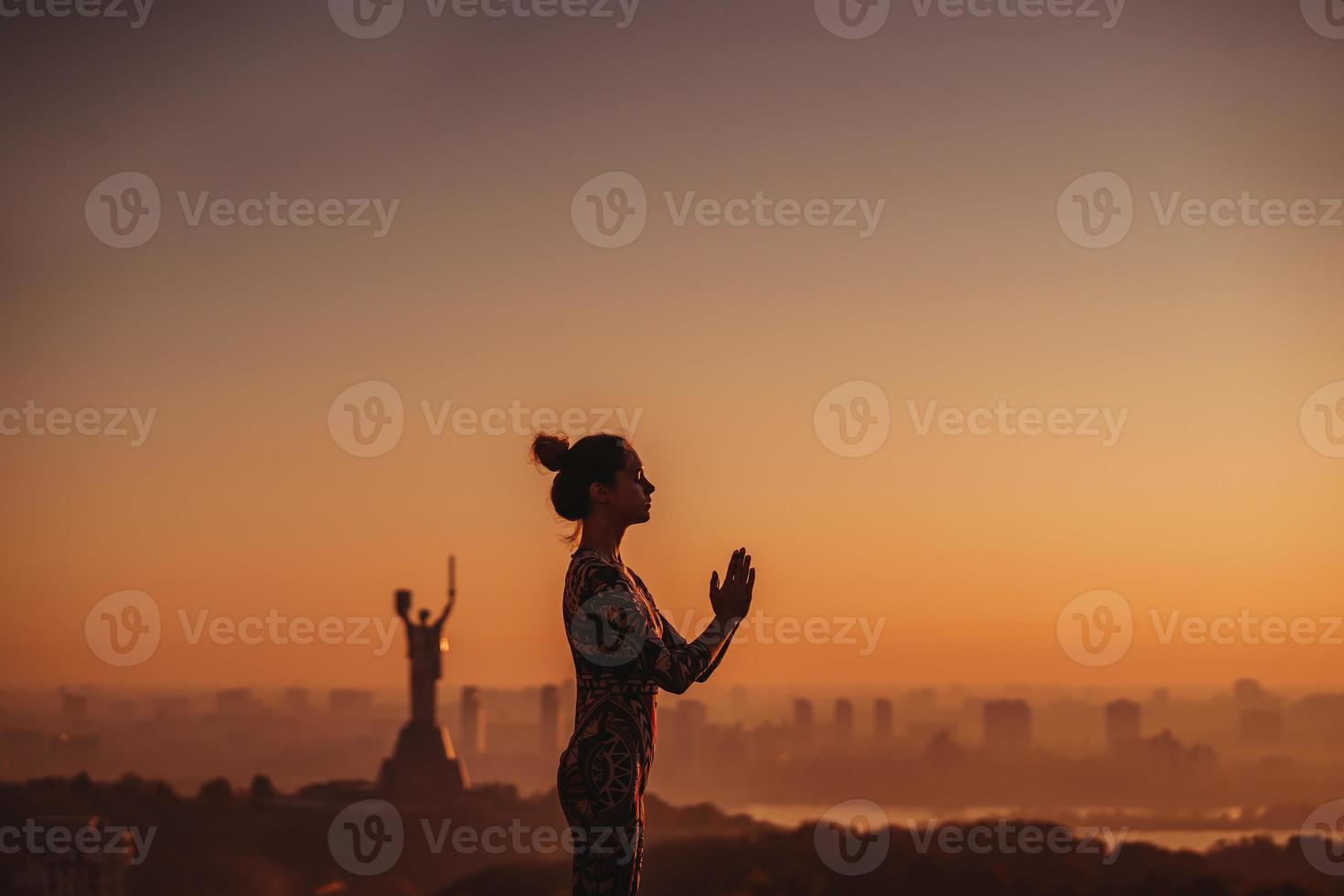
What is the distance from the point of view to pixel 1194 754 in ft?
47.2

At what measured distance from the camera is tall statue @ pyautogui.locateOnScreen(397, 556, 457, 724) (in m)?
18.3

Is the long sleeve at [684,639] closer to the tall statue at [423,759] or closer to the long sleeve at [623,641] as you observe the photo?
the long sleeve at [623,641]

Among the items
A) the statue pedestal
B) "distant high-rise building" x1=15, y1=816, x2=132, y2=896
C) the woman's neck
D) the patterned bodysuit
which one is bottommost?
"distant high-rise building" x1=15, y1=816, x2=132, y2=896

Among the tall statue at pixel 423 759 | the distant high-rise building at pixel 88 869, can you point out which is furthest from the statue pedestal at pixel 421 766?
the distant high-rise building at pixel 88 869

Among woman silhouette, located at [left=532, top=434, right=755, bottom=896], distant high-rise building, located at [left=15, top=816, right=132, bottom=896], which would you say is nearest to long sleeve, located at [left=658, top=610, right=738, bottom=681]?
woman silhouette, located at [left=532, top=434, right=755, bottom=896]

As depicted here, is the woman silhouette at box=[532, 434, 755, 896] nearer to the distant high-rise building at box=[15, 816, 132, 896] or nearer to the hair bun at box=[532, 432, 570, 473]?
the hair bun at box=[532, 432, 570, 473]

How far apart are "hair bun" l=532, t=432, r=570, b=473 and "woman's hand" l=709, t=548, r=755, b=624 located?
0.52 meters

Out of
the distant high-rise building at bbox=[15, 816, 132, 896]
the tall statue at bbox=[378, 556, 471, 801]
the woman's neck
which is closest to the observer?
the woman's neck

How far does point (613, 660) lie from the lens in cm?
342

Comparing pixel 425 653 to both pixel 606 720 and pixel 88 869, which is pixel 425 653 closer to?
pixel 88 869

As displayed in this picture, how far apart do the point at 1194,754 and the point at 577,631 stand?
1259cm

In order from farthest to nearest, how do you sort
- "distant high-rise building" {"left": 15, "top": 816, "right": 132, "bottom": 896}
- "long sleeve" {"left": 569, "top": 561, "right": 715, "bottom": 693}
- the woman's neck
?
"distant high-rise building" {"left": 15, "top": 816, "right": 132, "bottom": 896} < the woman's neck < "long sleeve" {"left": 569, "top": 561, "right": 715, "bottom": 693}

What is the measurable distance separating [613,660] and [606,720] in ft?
0.52

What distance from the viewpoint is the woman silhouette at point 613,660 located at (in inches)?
134
